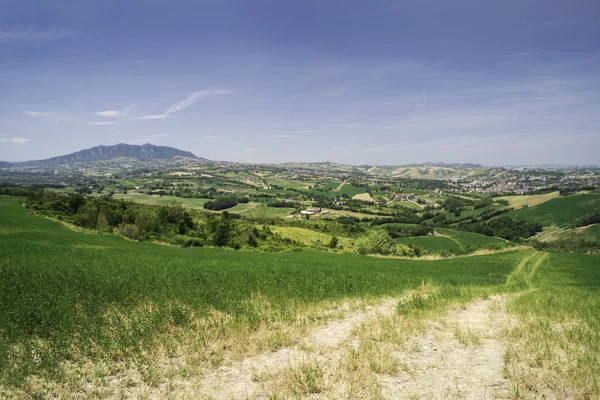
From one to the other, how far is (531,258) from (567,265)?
4.14 metres

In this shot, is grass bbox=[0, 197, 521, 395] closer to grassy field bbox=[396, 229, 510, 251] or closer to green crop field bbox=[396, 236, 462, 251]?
green crop field bbox=[396, 236, 462, 251]

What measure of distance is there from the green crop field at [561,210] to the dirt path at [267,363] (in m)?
139

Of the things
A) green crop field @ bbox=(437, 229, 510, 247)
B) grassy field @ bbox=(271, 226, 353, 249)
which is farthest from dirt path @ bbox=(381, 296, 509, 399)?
green crop field @ bbox=(437, 229, 510, 247)

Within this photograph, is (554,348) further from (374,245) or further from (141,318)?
(374,245)

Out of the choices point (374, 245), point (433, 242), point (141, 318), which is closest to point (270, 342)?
point (141, 318)

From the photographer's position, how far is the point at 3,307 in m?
8.17

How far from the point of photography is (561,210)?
120 m

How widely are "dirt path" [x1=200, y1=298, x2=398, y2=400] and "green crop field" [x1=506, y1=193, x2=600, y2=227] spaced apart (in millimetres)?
139278

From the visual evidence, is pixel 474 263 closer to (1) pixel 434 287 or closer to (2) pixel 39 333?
(1) pixel 434 287

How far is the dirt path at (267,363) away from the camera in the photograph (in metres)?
5.62

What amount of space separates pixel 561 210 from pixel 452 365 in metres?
156

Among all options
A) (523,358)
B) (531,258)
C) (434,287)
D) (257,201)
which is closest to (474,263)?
(531,258)

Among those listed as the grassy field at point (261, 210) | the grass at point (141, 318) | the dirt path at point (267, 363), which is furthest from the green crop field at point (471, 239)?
the dirt path at point (267, 363)

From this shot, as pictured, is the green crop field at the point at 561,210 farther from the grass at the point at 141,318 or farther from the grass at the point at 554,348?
the grass at the point at 141,318
